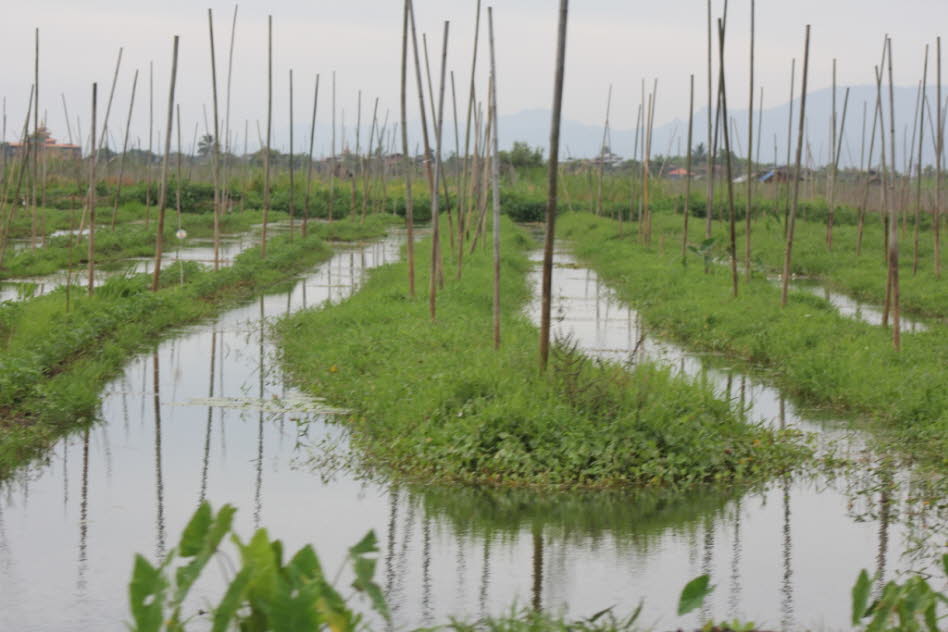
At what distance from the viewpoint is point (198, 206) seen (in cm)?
3556

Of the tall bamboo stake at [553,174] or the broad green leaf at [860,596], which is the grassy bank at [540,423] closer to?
the tall bamboo stake at [553,174]

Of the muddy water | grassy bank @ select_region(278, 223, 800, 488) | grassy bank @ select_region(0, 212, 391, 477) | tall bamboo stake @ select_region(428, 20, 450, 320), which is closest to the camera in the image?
the muddy water

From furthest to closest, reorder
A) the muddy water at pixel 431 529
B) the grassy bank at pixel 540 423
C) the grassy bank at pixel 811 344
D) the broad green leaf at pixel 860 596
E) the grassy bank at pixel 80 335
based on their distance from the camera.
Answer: the grassy bank at pixel 811 344
the grassy bank at pixel 80 335
the grassy bank at pixel 540 423
the muddy water at pixel 431 529
the broad green leaf at pixel 860 596

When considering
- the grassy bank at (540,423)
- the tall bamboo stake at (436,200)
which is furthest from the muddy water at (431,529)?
the tall bamboo stake at (436,200)

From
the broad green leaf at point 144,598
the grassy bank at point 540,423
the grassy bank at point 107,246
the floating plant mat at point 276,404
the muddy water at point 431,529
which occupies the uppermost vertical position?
the grassy bank at point 107,246

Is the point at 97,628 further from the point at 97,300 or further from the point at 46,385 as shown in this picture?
the point at 97,300

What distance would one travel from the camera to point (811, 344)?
1074 centimetres

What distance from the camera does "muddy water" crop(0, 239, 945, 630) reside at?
15.3 ft

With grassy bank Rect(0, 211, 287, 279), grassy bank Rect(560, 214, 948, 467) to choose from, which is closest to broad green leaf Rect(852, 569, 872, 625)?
grassy bank Rect(560, 214, 948, 467)

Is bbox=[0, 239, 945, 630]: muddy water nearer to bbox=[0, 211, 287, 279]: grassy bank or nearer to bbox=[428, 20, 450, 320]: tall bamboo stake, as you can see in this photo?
bbox=[428, 20, 450, 320]: tall bamboo stake

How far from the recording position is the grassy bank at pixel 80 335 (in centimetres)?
772

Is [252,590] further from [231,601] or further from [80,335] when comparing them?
[80,335]

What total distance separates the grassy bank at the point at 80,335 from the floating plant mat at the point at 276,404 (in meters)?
0.87

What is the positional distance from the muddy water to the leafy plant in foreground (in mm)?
1298
